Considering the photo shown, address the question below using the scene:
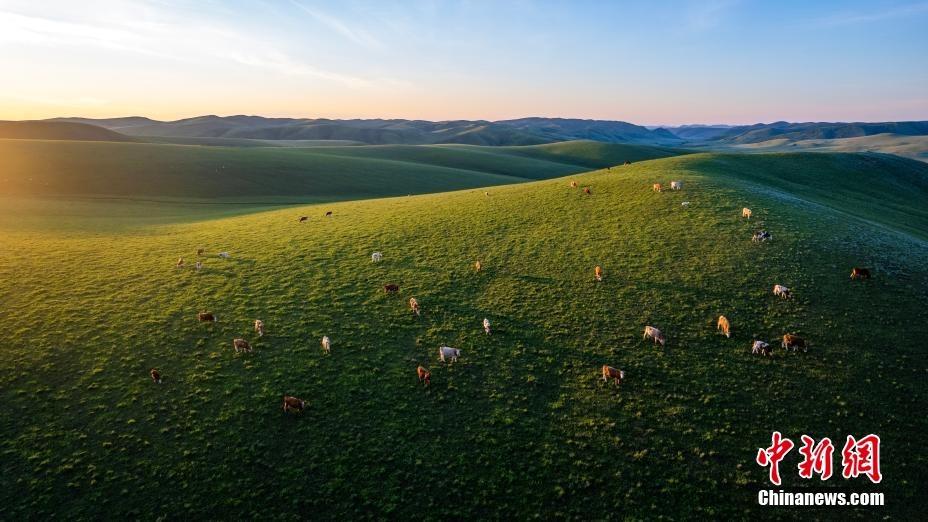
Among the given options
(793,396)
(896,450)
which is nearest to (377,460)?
(793,396)

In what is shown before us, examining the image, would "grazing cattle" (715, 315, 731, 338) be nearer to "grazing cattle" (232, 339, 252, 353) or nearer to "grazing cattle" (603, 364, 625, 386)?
"grazing cattle" (603, 364, 625, 386)

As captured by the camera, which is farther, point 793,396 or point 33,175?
point 33,175

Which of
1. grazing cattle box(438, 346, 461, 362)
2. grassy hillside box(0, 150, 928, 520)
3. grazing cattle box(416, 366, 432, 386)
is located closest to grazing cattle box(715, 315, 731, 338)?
grassy hillside box(0, 150, 928, 520)

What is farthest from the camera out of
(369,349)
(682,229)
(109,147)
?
(109,147)

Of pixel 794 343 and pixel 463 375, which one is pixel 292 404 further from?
pixel 794 343

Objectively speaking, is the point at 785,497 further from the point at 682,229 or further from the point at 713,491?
the point at 682,229
